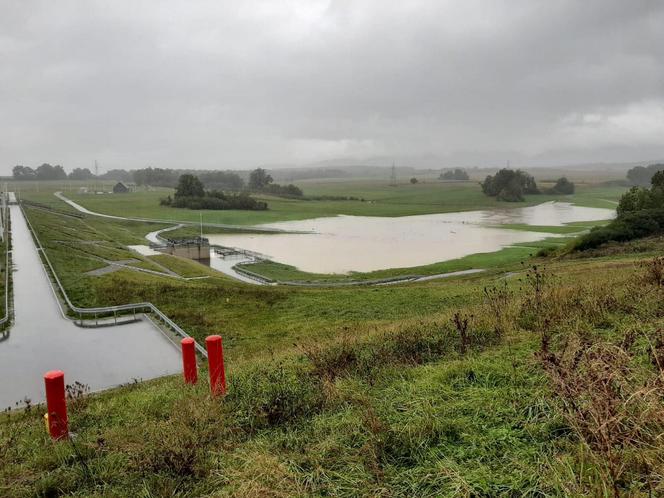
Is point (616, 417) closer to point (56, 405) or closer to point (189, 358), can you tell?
point (189, 358)

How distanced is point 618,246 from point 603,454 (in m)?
37.8

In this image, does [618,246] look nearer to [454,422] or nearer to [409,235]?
[409,235]

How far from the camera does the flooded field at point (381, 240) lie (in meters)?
46.4

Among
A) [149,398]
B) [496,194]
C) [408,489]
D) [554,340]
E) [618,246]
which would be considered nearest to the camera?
[408,489]

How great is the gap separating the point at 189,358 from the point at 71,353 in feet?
30.0

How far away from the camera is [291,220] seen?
8750 cm

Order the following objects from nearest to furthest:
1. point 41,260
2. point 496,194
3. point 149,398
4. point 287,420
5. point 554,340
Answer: point 287,420 < point 554,340 < point 149,398 < point 41,260 < point 496,194

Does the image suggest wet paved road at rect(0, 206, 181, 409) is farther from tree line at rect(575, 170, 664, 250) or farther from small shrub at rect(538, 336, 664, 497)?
tree line at rect(575, 170, 664, 250)

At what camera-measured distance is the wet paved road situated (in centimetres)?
1162

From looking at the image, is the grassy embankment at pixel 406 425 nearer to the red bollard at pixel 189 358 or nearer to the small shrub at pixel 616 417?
the small shrub at pixel 616 417

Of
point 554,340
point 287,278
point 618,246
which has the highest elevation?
point 554,340

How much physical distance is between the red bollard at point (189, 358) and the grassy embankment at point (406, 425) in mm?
208

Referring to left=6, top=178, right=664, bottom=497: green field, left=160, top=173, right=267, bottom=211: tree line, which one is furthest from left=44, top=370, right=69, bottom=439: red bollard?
left=160, top=173, right=267, bottom=211: tree line

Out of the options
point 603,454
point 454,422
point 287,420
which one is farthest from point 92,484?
point 603,454
